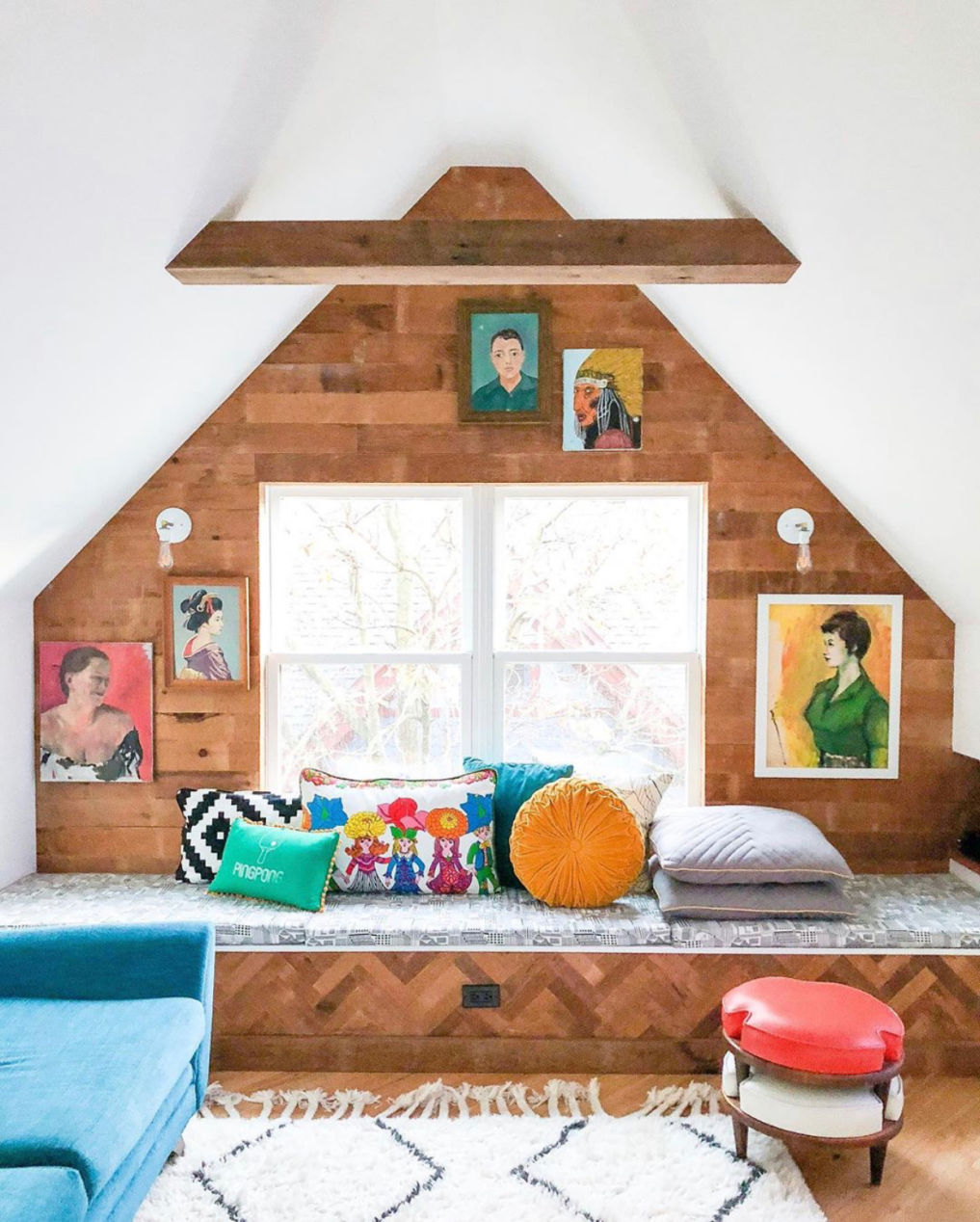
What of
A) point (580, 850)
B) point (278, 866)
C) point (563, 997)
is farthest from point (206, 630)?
point (563, 997)

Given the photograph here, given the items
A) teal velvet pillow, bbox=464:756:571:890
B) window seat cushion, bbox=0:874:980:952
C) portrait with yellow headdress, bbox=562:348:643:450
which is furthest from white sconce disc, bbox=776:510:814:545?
window seat cushion, bbox=0:874:980:952

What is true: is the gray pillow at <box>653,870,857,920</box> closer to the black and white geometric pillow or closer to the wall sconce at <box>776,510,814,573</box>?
the wall sconce at <box>776,510,814,573</box>

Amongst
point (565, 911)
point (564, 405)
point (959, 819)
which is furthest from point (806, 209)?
point (959, 819)

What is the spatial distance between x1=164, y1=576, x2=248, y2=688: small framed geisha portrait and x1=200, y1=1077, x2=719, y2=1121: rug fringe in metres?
1.45

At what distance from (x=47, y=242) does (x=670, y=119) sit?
156 cm

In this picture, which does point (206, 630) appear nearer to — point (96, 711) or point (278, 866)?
point (96, 711)

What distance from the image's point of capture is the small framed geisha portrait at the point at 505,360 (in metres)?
3.65

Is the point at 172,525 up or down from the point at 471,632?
up

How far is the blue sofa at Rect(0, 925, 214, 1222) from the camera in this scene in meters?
1.89

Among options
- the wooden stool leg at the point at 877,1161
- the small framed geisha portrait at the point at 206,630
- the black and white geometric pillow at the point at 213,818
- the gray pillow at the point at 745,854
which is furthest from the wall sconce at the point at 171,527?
the wooden stool leg at the point at 877,1161

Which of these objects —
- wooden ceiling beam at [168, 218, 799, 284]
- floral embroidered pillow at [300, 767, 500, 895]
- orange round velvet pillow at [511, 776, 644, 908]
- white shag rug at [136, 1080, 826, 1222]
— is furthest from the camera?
floral embroidered pillow at [300, 767, 500, 895]

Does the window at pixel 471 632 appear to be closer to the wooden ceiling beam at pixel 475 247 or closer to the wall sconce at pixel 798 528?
the wall sconce at pixel 798 528

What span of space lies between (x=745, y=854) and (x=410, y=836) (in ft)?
3.77

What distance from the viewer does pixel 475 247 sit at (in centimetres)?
256
